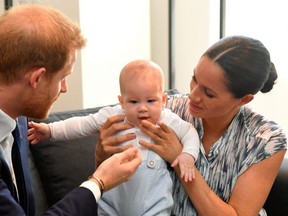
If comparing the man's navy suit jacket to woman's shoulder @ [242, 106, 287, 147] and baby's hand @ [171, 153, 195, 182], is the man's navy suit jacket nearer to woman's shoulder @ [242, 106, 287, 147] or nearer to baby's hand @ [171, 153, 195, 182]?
baby's hand @ [171, 153, 195, 182]

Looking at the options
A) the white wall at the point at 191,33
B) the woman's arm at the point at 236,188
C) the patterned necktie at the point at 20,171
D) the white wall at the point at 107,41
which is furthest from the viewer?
the white wall at the point at 191,33

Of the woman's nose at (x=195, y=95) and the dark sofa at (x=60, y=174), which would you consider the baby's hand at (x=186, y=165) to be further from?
the dark sofa at (x=60, y=174)

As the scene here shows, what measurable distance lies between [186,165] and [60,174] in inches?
25.4

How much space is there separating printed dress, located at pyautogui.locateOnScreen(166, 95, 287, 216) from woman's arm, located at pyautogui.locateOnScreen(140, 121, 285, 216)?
3 cm

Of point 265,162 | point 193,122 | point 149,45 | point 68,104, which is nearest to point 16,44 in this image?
point 193,122

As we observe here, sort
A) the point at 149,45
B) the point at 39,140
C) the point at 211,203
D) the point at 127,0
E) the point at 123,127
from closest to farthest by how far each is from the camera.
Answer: the point at 211,203 → the point at 123,127 → the point at 39,140 → the point at 127,0 → the point at 149,45

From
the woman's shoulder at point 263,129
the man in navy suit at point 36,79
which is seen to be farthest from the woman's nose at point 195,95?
the man in navy suit at point 36,79

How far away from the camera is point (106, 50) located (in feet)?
10.4

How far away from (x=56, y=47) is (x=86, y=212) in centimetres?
47

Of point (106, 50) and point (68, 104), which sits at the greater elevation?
point (106, 50)

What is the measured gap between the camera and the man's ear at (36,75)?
1.11 metres

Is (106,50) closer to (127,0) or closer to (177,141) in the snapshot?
(127,0)

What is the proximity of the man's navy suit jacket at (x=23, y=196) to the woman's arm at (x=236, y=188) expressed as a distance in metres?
0.37

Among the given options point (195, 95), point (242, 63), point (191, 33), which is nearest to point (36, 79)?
point (195, 95)
